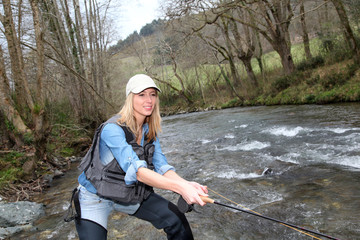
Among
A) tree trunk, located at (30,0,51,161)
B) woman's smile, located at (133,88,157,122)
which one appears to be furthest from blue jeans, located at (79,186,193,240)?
tree trunk, located at (30,0,51,161)

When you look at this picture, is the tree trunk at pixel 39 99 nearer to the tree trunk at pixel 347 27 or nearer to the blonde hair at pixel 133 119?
the blonde hair at pixel 133 119

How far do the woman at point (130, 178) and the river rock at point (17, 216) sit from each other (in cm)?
333

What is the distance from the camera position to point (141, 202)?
2805 millimetres

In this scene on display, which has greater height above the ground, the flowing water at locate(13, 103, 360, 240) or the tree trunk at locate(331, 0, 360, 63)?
the tree trunk at locate(331, 0, 360, 63)

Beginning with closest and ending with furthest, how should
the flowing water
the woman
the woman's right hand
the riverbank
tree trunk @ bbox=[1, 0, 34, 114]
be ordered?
1. the woman's right hand
2. the woman
3. the flowing water
4. tree trunk @ bbox=[1, 0, 34, 114]
5. the riverbank

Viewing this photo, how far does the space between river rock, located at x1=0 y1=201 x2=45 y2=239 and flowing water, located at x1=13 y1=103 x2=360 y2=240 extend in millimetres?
210

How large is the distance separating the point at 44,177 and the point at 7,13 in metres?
5.26

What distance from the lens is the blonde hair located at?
8.68ft

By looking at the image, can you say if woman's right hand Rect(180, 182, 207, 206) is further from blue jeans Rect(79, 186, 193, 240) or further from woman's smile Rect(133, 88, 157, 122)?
→ woman's smile Rect(133, 88, 157, 122)

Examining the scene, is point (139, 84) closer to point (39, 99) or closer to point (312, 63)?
point (39, 99)

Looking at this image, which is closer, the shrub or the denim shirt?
the denim shirt

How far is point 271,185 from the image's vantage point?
238 inches

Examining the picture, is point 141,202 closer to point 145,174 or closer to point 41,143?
point 145,174

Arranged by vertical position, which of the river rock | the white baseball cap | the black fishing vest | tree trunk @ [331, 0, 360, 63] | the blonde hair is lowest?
the river rock
